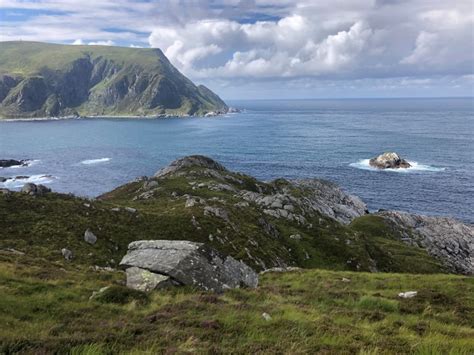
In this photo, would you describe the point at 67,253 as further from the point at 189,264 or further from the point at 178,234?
the point at 189,264

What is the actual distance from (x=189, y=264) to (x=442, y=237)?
275ft

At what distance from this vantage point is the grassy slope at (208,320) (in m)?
11.4

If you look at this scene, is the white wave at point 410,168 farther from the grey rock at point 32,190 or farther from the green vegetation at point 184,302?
the grey rock at point 32,190

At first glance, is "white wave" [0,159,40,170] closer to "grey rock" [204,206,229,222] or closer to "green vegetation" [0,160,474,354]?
"green vegetation" [0,160,474,354]

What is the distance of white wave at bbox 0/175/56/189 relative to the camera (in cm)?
13165

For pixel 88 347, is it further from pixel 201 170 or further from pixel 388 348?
pixel 201 170

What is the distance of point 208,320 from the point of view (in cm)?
1428

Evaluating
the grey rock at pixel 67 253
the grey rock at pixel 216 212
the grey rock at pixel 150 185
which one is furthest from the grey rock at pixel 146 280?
the grey rock at pixel 150 185


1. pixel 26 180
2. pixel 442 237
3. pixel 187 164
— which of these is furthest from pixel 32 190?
pixel 26 180

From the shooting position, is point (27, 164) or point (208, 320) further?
point (27, 164)

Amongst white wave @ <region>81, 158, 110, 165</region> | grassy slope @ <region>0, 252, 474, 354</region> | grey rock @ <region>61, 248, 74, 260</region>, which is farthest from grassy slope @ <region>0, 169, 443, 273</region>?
white wave @ <region>81, 158, 110, 165</region>

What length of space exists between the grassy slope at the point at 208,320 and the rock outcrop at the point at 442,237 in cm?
6196

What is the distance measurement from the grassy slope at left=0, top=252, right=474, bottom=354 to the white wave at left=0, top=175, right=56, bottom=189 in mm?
123161

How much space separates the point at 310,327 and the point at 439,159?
187437mm
